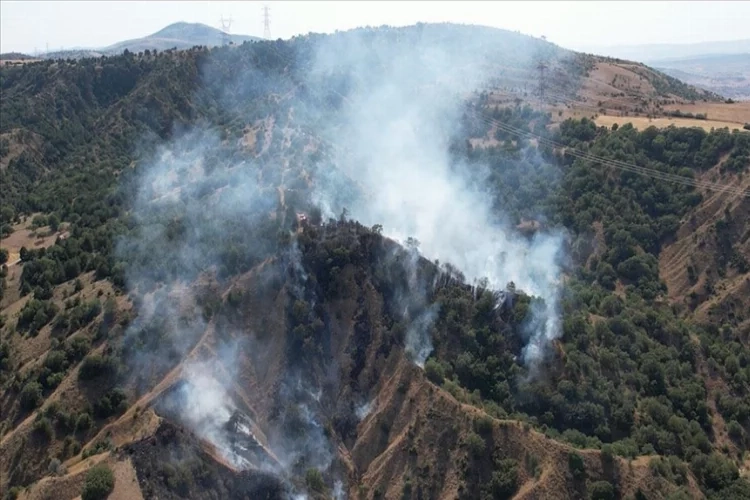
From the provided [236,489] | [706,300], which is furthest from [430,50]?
[236,489]

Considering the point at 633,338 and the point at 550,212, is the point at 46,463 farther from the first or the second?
the point at 550,212

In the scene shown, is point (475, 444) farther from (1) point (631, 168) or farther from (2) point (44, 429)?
(1) point (631, 168)

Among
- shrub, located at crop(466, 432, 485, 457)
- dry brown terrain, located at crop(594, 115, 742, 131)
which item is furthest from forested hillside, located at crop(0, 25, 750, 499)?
dry brown terrain, located at crop(594, 115, 742, 131)

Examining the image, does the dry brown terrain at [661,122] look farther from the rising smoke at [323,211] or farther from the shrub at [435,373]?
the shrub at [435,373]

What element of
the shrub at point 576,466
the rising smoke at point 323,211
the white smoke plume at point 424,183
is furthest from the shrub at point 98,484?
the shrub at point 576,466

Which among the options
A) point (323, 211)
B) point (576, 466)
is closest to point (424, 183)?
point (323, 211)

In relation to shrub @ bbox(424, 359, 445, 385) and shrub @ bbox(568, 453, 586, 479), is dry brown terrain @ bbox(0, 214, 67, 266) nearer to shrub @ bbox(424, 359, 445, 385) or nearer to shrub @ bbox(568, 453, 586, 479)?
shrub @ bbox(424, 359, 445, 385)
